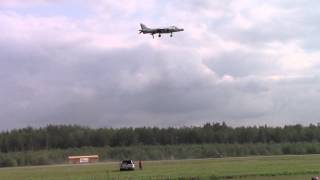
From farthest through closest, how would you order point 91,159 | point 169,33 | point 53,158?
1. point 53,158
2. point 91,159
3. point 169,33

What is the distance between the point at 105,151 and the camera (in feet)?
652

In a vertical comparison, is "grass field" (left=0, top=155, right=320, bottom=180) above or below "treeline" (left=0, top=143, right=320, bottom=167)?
below

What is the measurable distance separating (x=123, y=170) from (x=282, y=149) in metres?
106

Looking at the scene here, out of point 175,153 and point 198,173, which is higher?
point 175,153

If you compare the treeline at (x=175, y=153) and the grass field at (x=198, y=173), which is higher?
the treeline at (x=175, y=153)

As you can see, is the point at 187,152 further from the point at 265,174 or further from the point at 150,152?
the point at 265,174

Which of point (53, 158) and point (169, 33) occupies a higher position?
point (169, 33)

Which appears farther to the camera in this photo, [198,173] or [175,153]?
[175,153]

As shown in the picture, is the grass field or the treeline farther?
the treeline

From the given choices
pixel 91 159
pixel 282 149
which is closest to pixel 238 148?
pixel 282 149

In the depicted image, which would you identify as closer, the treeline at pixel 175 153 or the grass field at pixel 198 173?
the grass field at pixel 198 173

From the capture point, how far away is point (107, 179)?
6469 cm

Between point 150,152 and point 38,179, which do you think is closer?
point 38,179

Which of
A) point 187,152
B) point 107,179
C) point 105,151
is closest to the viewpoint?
point 107,179
